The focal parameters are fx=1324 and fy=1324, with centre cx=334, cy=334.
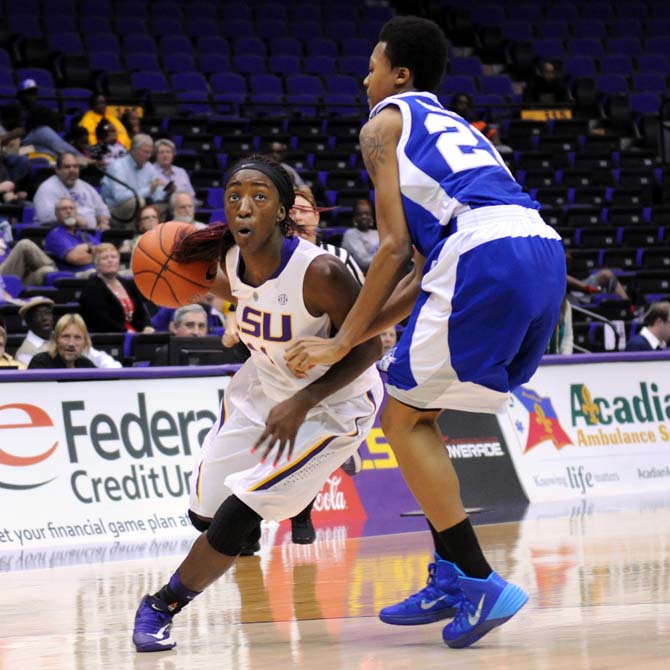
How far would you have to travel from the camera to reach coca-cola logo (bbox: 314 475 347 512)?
847cm

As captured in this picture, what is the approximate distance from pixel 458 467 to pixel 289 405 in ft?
16.8

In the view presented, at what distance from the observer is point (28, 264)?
1128 cm

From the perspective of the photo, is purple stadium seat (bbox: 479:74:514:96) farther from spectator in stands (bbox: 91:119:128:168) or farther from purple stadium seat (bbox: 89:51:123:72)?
spectator in stands (bbox: 91:119:128:168)

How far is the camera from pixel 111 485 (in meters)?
7.73

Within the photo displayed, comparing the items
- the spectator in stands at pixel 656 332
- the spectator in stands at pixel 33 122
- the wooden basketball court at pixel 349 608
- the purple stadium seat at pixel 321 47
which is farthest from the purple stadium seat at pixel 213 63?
the wooden basketball court at pixel 349 608

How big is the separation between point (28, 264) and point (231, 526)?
760 centimetres

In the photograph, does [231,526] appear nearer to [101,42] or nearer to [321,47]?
[101,42]

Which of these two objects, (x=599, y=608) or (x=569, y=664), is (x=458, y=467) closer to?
(x=599, y=608)

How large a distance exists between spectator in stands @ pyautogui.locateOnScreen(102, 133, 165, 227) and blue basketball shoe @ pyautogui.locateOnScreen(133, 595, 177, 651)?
9.00 m

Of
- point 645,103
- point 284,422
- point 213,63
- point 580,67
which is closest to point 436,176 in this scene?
point 284,422

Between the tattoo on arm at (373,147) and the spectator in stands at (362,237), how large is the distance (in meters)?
8.84

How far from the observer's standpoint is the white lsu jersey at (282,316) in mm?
4262

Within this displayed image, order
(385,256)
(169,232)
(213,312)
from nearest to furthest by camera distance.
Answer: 1. (385,256)
2. (169,232)
3. (213,312)

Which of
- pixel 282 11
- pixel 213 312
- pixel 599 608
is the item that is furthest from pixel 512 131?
pixel 599 608
